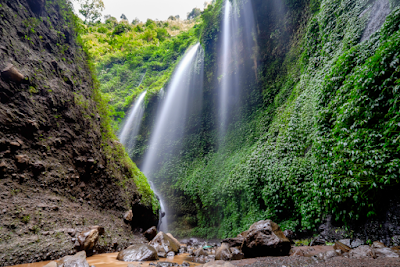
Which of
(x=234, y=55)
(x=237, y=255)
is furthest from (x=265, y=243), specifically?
(x=234, y=55)

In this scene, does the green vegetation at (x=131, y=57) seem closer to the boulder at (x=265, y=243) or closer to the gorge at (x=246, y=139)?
the gorge at (x=246, y=139)

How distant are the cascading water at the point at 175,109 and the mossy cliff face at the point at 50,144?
391 inches

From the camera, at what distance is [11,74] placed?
11.4ft

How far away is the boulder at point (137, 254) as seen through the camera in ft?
12.5

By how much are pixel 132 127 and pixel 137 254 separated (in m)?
16.6

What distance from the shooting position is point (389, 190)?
12.6 ft

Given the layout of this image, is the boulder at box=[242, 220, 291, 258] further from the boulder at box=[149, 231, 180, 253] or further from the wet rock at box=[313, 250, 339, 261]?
the boulder at box=[149, 231, 180, 253]

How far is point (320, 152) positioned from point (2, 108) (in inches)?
279

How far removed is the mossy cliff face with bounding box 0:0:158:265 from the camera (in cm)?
312

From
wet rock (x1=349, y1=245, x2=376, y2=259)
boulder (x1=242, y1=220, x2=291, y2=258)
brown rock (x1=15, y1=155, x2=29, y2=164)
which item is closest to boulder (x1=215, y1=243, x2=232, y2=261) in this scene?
boulder (x1=242, y1=220, x2=291, y2=258)

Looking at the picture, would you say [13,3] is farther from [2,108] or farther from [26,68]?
[2,108]

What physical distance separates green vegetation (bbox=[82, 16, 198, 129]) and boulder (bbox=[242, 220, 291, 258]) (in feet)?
51.7

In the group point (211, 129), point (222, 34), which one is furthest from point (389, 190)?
point (222, 34)

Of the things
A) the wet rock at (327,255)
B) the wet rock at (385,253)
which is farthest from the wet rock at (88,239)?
the wet rock at (385,253)
